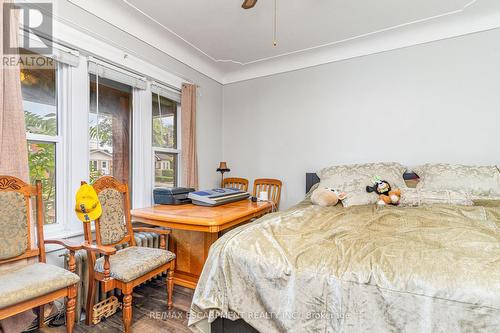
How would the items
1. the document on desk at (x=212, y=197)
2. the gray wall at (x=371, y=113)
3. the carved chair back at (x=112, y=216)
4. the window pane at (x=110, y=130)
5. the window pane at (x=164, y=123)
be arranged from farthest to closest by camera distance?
the window pane at (x=164, y=123)
the gray wall at (x=371, y=113)
the document on desk at (x=212, y=197)
the window pane at (x=110, y=130)
the carved chair back at (x=112, y=216)

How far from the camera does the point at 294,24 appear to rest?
2.54m

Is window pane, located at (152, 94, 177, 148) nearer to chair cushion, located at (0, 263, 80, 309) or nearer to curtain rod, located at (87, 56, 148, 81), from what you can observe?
curtain rod, located at (87, 56, 148, 81)

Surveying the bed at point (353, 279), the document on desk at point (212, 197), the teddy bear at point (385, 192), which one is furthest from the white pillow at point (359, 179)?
the document on desk at point (212, 197)

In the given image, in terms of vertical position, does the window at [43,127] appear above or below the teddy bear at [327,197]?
above

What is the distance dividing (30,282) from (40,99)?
1.34m

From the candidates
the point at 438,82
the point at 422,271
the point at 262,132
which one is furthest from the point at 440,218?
the point at 262,132

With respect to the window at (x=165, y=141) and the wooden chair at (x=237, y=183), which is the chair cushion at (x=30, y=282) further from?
the wooden chair at (x=237, y=183)

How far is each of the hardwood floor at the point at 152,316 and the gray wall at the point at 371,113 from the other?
1913 millimetres

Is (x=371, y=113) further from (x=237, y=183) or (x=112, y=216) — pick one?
(x=112, y=216)

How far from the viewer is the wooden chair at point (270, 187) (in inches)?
131

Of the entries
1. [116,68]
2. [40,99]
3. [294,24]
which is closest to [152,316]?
[40,99]

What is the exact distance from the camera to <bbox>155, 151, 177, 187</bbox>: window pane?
2848mm

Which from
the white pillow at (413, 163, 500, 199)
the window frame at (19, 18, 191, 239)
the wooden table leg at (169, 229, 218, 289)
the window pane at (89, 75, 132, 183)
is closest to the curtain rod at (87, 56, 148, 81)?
the window frame at (19, 18, 191, 239)

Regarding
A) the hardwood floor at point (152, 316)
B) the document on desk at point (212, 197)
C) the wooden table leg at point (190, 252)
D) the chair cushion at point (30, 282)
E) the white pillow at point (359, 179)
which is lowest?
the hardwood floor at point (152, 316)
